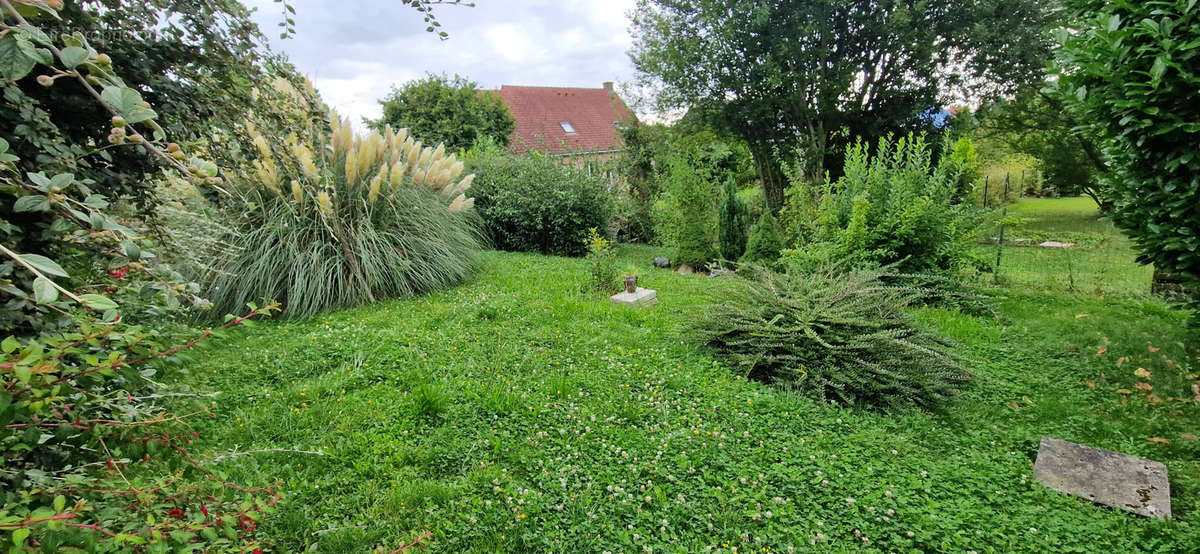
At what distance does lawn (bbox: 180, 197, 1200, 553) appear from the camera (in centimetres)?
225

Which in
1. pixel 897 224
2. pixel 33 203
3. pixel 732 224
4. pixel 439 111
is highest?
pixel 439 111

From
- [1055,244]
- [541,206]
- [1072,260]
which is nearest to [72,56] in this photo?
[541,206]

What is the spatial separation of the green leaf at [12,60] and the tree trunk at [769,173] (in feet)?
46.9

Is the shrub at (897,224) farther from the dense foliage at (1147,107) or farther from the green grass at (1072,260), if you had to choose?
the dense foliage at (1147,107)

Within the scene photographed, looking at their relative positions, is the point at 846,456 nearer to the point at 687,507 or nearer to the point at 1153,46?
the point at 687,507

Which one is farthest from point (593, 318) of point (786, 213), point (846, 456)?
point (786, 213)

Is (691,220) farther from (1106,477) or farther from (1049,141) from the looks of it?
(1049,141)

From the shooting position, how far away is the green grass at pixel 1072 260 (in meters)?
6.47

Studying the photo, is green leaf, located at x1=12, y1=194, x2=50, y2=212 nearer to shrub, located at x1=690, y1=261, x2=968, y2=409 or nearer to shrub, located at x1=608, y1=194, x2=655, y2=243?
shrub, located at x1=690, y1=261, x2=968, y2=409

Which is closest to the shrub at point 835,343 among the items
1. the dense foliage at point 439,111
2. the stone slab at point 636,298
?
the stone slab at point 636,298

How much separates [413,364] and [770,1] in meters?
12.3

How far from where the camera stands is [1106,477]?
2693 mm

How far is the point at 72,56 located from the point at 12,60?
0.30ft

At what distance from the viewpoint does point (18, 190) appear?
3.19 feet
